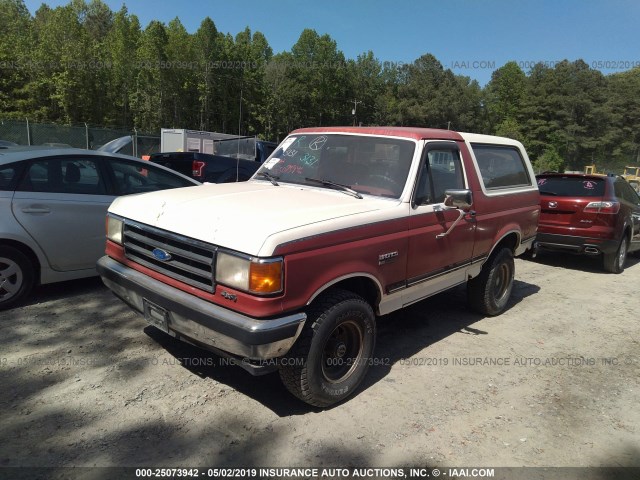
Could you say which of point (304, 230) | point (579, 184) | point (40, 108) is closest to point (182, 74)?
point (40, 108)

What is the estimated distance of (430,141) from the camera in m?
4.10

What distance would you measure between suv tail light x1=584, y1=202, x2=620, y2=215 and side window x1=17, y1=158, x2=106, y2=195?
7.62 m

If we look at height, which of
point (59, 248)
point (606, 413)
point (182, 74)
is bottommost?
point (606, 413)

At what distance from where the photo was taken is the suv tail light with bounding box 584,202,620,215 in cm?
771

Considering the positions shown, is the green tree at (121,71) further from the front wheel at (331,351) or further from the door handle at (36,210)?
the front wheel at (331,351)

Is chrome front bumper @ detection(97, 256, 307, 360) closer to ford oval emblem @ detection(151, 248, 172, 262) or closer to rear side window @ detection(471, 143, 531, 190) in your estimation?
ford oval emblem @ detection(151, 248, 172, 262)

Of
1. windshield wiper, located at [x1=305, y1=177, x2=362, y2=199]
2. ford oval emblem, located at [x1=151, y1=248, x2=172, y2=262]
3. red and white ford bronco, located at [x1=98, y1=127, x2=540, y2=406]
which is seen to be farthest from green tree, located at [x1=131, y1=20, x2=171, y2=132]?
ford oval emblem, located at [x1=151, y1=248, x2=172, y2=262]

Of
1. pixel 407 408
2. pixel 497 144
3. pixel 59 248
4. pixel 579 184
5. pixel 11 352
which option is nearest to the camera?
pixel 407 408

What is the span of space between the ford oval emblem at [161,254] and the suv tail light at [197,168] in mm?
7169

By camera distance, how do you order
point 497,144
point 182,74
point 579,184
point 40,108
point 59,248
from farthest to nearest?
1. point 182,74
2. point 40,108
3. point 579,184
4. point 497,144
5. point 59,248

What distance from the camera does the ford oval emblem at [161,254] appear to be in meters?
3.15

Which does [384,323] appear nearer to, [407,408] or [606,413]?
[407,408]

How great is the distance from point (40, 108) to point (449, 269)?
43.9m

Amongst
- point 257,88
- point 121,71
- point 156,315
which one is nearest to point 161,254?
point 156,315
